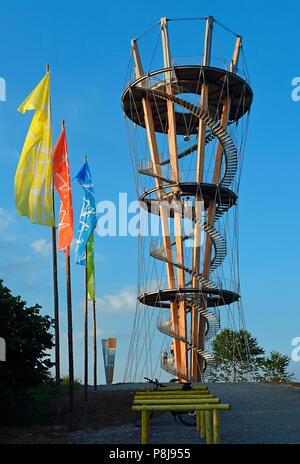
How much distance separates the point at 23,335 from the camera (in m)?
15.6

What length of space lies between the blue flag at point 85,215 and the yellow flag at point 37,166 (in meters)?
4.03

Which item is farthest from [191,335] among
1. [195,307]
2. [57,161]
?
[57,161]

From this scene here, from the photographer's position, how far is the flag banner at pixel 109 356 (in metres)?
Answer: 26.6

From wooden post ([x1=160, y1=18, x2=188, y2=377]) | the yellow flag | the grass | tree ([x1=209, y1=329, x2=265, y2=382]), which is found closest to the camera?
the yellow flag

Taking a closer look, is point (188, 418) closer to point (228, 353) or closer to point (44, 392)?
point (44, 392)

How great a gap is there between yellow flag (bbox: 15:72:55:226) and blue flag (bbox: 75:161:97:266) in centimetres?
403

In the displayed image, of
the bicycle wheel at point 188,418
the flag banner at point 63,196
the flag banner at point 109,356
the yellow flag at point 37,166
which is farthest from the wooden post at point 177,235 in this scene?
the bicycle wheel at point 188,418

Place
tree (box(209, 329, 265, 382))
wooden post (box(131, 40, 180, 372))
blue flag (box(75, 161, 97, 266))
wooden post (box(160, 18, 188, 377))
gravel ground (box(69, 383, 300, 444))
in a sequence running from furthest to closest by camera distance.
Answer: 1. tree (box(209, 329, 265, 382))
2. wooden post (box(131, 40, 180, 372))
3. wooden post (box(160, 18, 188, 377))
4. blue flag (box(75, 161, 97, 266))
5. gravel ground (box(69, 383, 300, 444))

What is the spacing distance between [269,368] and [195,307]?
76.6ft

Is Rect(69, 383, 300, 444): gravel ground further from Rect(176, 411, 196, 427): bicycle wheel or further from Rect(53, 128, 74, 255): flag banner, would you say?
Rect(53, 128, 74, 255): flag banner

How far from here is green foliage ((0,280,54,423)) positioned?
14.3 m

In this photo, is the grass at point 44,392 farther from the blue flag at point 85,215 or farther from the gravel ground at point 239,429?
the gravel ground at point 239,429

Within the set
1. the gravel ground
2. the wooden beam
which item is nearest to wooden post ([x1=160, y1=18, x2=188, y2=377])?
the wooden beam
